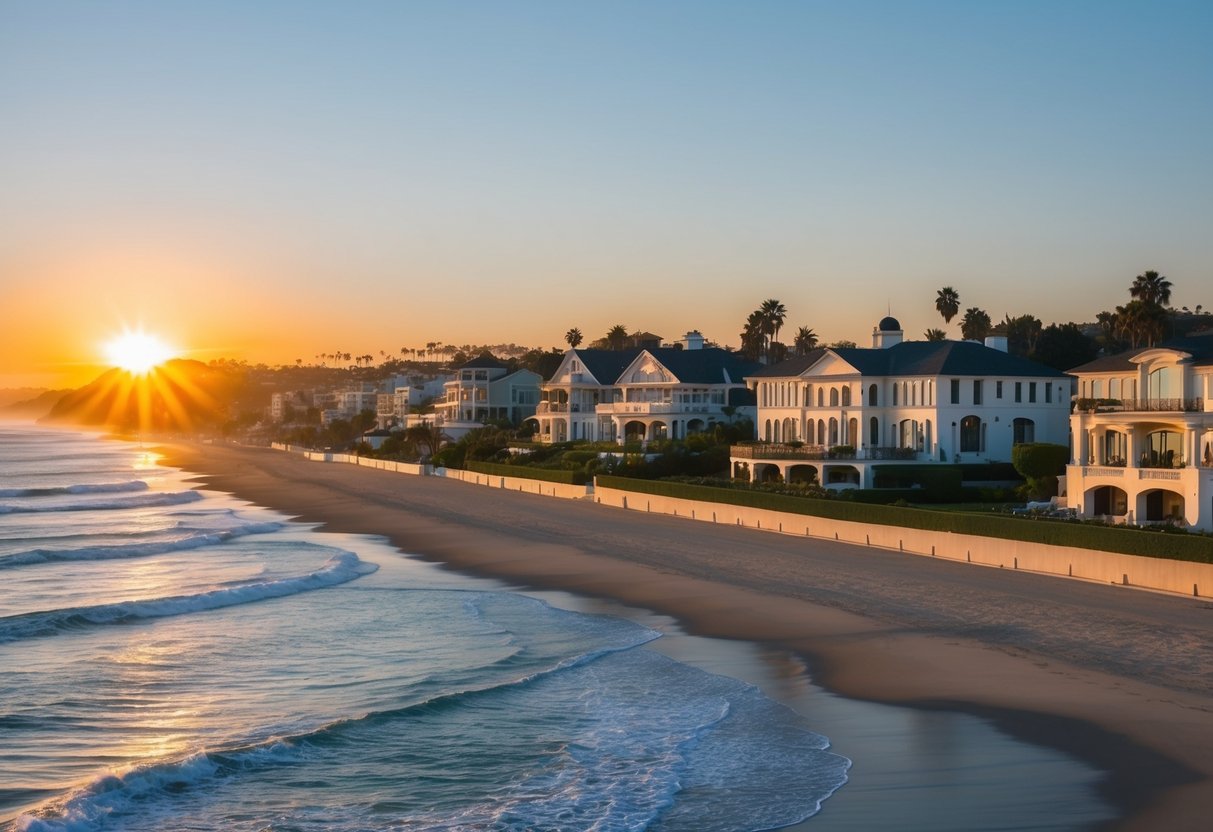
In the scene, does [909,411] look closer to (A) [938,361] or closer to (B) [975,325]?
(A) [938,361]

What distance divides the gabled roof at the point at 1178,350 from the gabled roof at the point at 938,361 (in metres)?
8.08

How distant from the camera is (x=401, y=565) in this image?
4047 centimetres

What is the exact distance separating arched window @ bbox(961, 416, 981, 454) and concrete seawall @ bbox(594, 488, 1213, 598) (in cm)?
1419

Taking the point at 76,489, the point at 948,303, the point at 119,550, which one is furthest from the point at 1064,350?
the point at 76,489

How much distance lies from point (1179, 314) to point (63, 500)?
364ft

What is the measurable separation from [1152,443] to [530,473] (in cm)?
3668

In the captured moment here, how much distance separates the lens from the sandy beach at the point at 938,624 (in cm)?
1742

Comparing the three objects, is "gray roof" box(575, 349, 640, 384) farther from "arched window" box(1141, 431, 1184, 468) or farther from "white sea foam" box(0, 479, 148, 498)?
"arched window" box(1141, 431, 1184, 468)

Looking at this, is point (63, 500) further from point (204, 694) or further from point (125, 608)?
point (204, 694)

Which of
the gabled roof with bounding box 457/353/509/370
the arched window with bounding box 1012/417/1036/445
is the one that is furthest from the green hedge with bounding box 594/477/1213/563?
the gabled roof with bounding box 457/353/509/370

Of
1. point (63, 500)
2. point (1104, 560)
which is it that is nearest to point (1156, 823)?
point (1104, 560)

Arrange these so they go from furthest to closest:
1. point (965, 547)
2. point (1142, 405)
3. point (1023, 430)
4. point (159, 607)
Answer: point (1023, 430) < point (1142, 405) < point (965, 547) < point (159, 607)

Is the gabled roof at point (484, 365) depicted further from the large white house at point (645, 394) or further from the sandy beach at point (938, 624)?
the sandy beach at point (938, 624)

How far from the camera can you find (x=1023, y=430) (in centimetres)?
5691
